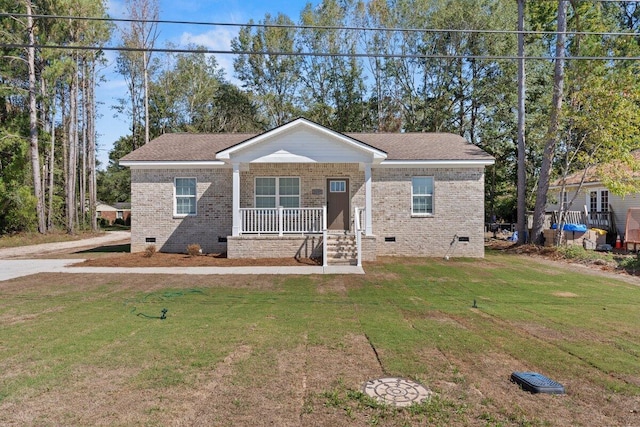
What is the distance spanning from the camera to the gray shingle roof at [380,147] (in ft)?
52.0

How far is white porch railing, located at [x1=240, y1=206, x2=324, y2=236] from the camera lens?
14.5 metres

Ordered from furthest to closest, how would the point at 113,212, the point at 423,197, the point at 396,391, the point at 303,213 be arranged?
the point at 113,212
the point at 423,197
the point at 303,213
the point at 396,391

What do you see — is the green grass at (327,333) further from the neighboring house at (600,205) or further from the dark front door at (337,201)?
the neighboring house at (600,205)

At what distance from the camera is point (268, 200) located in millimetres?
16047

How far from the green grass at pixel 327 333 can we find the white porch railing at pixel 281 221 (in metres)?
4.36

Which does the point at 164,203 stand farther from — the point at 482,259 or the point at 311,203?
the point at 482,259

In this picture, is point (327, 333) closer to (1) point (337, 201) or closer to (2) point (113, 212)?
(1) point (337, 201)

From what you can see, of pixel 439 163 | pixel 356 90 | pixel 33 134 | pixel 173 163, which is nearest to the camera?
pixel 439 163

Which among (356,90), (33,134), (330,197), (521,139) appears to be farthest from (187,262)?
(356,90)

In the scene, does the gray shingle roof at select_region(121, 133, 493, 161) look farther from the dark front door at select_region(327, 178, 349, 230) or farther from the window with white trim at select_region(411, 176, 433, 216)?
the dark front door at select_region(327, 178, 349, 230)

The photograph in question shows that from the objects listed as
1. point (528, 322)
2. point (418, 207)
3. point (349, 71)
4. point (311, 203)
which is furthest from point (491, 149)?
point (528, 322)

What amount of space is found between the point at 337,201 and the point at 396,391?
1245 cm

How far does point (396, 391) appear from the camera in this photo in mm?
3883

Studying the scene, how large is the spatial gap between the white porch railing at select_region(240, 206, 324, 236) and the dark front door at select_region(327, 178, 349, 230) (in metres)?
1.07
